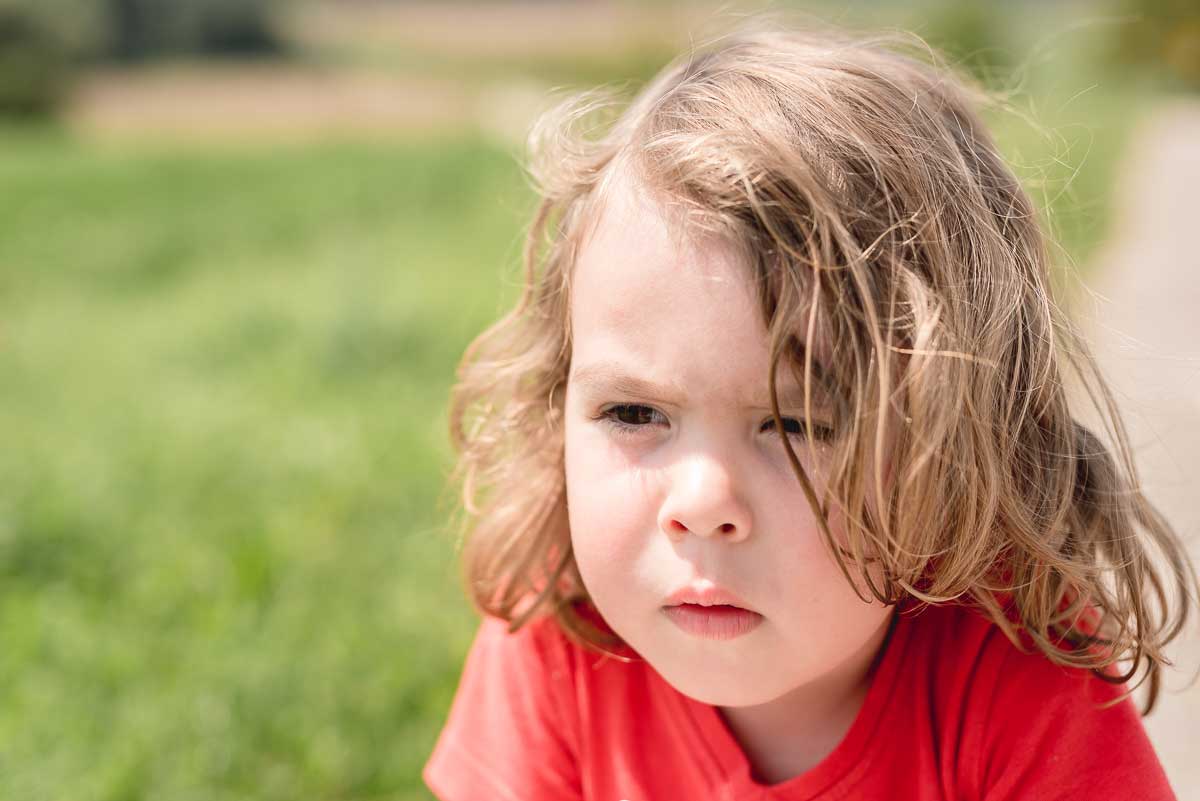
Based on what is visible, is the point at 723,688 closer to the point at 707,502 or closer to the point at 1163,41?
the point at 707,502

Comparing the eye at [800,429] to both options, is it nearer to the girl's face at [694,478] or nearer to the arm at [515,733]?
the girl's face at [694,478]

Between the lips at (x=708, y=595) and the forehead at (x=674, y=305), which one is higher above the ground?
the forehead at (x=674, y=305)

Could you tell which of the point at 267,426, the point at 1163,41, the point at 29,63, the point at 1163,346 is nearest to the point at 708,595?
the point at 267,426

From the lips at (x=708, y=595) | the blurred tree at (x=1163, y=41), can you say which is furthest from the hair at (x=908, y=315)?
the blurred tree at (x=1163, y=41)

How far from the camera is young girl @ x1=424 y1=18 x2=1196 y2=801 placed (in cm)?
119

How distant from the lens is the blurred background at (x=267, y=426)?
210cm

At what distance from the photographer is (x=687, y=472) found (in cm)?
122

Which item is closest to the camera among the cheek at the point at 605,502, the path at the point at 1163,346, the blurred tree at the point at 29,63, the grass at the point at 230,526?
the cheek at the point at 605,502

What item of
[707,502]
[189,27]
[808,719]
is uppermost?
[189,27]

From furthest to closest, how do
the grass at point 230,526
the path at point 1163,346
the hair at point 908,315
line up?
the grass at point 230,526 → the path at point 1163,346 → the hair at point 908,315

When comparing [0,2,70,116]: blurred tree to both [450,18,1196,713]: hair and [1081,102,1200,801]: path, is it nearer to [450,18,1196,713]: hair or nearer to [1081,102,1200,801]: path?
[1081,102,1200,801]: path

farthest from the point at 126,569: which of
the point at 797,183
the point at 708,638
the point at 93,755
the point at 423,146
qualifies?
the point at 423,146

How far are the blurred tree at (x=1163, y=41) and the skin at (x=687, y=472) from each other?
26.4 m

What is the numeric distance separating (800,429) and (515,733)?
2.01ft
